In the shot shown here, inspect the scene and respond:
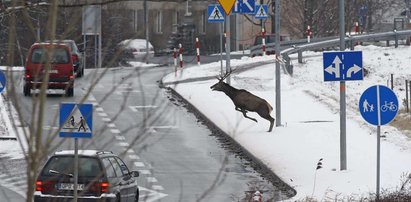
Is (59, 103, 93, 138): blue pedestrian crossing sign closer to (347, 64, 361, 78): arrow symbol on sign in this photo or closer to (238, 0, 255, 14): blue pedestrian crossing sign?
(347, 64, 361, 78): arrow symbol on sign

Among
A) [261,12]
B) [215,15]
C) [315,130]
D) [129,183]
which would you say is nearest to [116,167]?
[129,183]

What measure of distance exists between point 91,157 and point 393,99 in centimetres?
556

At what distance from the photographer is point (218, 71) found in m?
45.9

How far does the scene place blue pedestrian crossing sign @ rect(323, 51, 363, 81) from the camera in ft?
74.6

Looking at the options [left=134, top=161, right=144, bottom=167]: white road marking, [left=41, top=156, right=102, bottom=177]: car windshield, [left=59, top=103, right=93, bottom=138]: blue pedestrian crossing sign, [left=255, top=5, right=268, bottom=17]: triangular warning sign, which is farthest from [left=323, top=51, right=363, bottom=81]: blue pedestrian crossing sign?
[left=255, top=5, right=268, bottom=17]: triangular warning sign

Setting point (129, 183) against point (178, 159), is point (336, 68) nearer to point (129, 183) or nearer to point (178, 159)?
point (178, 159)

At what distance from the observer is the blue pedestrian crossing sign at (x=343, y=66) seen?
22.7m

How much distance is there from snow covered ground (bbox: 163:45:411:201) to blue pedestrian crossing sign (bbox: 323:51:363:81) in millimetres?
1993

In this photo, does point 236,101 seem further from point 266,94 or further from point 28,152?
point 28,152

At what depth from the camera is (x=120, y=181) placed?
18.2 meters

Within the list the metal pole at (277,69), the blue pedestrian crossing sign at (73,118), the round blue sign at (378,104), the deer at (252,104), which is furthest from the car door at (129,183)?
the deer at (252,104)

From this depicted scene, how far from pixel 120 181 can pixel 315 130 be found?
41.7ft

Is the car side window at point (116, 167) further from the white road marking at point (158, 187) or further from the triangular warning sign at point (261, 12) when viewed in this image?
the triangular warning sign at point (261, 12)

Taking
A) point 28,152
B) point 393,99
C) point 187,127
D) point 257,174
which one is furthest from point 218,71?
point 28,152
